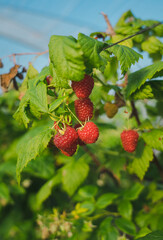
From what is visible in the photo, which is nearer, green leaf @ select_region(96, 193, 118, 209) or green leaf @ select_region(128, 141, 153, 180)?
green leaf @ select_region(128, 141, 153, 180)

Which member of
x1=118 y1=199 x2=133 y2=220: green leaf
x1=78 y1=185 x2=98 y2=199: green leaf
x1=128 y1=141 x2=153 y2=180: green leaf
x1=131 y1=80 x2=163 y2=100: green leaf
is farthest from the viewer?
x1=78 y1=185 x2=98 y2=199: green leaf

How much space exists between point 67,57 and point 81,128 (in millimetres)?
196

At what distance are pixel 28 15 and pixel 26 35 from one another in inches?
10.3

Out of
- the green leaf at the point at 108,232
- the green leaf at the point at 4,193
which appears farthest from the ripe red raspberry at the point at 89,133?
the green leaf at the point at 4,193

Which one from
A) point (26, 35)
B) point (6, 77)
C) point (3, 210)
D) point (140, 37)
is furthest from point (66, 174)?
point (26, 35)

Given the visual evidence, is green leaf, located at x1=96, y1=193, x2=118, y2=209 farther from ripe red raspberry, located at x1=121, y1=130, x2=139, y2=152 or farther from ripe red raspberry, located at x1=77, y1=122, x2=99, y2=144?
ripe red raspberry, located at x1=77, y1=122, x2=99, y2=144

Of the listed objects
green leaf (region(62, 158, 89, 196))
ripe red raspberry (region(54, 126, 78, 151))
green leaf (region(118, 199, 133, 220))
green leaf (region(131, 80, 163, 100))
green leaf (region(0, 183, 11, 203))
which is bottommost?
green leaf (region(0, 183, 11, 203))

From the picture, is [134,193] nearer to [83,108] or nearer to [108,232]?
[108,232]

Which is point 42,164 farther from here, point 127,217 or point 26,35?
point 26,35

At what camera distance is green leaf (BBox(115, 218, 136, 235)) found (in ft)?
2.79

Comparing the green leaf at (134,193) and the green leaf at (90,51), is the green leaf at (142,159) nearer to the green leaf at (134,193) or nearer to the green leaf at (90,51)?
the green leaf at (134,193)

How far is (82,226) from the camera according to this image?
0.93 m

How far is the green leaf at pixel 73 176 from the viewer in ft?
3.41

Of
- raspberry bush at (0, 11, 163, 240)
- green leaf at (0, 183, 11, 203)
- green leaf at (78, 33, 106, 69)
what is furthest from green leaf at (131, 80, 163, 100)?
green leaf at (0, 183, 11, 203)
